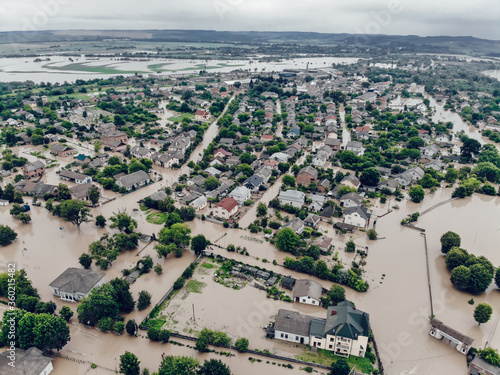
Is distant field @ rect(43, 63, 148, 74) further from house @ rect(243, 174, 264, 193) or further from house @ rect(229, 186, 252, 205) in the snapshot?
house @ rect(229, 186, 252, 205)

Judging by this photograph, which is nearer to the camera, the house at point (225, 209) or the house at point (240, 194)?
the house at point (225, 209)

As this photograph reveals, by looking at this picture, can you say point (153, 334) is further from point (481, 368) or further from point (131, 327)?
point (481, 368)

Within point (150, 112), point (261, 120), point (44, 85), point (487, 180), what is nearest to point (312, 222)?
point (487, 180)

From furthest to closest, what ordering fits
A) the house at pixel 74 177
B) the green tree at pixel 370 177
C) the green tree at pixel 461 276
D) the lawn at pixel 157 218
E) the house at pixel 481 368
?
the house at pixel 74 177 < the green tree at pixel 370 177 < the lawn at pixel 157 218 < the green tree at pixel 461 276 < the house at pixel 481 368

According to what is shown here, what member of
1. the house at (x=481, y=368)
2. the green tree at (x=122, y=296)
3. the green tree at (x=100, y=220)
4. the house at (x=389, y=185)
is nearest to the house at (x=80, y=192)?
the green tree at (x=100, y=220)

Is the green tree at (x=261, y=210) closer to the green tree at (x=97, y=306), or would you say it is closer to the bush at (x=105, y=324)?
the green tree at (x=97, y=306)

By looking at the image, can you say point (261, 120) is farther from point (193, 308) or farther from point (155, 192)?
point (193, 308)
